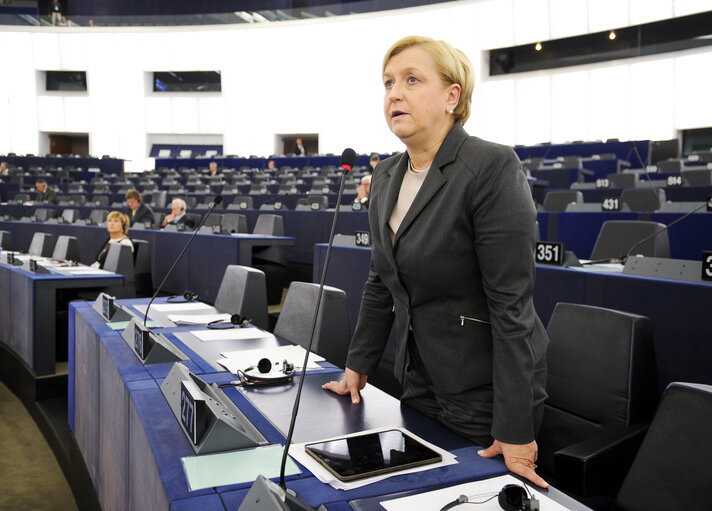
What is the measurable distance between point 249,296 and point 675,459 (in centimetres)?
176

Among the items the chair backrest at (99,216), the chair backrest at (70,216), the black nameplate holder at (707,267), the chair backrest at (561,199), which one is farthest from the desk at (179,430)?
the chair backrest at (70,216)

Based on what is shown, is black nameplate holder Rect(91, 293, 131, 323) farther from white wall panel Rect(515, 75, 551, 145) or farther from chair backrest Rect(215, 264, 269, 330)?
white wall panel Rect(515, 75, 551, 145)

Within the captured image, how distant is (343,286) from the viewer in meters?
3.56

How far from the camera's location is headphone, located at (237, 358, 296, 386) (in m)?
1.30

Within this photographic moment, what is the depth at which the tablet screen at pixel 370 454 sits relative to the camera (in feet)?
2.80

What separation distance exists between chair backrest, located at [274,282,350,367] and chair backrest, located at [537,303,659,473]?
0.74 m

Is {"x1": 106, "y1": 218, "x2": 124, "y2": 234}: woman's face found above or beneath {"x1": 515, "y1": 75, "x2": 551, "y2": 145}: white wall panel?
beneath

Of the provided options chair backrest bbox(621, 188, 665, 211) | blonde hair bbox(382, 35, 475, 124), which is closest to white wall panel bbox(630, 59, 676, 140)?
chair backrest bbox(621, 188, 665, 211)

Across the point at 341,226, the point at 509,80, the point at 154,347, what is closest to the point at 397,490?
the point at 154,347

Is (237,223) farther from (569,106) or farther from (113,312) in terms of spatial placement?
(569,106)

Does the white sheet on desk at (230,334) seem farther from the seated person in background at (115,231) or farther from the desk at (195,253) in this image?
the seated person in background at (115,231)

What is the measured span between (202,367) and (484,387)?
764 millimetres

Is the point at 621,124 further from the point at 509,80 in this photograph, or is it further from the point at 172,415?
the point at 172,415

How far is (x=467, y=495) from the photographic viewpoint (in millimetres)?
781
